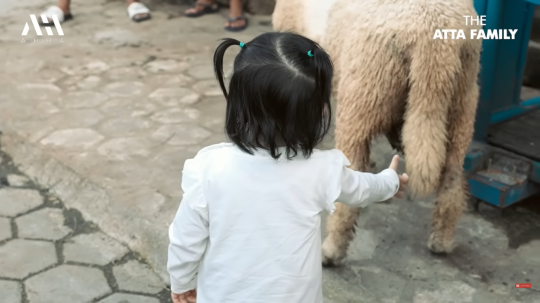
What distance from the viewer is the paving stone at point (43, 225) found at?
2.83 m

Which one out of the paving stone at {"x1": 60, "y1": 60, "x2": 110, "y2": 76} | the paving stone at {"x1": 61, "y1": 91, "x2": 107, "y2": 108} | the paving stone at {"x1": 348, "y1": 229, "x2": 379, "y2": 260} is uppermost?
the paving stone at {"x1": 60, "y1": 60, "x2": 110, "y2": 76}

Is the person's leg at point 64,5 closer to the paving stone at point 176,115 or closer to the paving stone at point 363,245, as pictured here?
the paving stone at point 176,115

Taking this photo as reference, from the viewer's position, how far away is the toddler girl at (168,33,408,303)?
1.46m

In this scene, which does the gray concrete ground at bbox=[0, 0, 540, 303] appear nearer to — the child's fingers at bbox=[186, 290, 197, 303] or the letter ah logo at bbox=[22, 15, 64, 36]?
the letter ah logo at bbox=[22, 15, 64, 36]

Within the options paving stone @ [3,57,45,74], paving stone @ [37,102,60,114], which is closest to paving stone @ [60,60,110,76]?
Result: paving stone @ [3,57,45,74]

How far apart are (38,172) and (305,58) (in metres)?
2.29

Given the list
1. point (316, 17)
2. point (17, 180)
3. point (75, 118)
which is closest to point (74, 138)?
point (75, 118)

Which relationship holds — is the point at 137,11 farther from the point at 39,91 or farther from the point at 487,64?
the point at 487,64

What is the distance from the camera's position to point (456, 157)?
7.87ft

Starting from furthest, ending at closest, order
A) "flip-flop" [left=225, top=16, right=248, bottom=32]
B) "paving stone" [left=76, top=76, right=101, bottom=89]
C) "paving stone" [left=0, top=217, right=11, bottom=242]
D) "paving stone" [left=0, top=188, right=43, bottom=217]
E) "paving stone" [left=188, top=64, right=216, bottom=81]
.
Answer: "flip-flop" [left=225, top=16, right=248, bottom=32] < "paving stone" [left=188, top=64, right=216, bottom=81] < "paving stone" [left=76, top=76, right=101, bottom=89] < "paving stone" [left=0, top=188, right=43, bottom=217] < "paving stone" [left=0, top=217, right=11, bottom=242]

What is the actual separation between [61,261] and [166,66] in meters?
2.29

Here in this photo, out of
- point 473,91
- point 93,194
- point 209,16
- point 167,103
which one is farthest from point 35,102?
point 473,91

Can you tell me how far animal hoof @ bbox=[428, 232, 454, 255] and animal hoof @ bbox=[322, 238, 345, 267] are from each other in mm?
386

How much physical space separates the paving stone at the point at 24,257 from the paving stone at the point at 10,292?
0.15 feet
